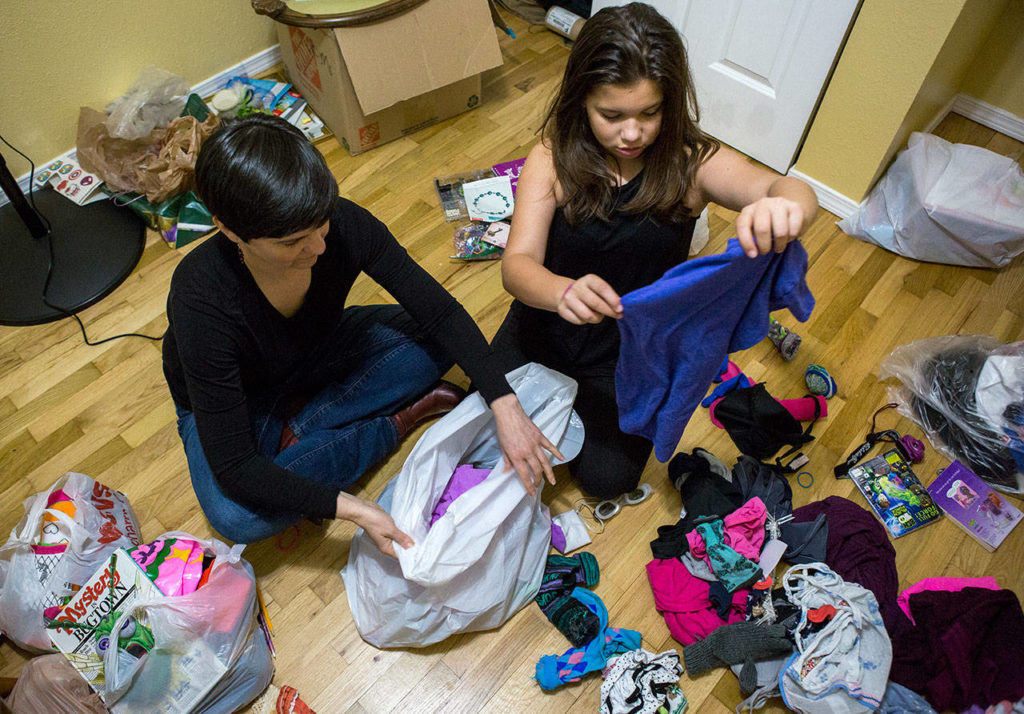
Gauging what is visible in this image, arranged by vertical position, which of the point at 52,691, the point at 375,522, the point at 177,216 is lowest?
the point at 52,691

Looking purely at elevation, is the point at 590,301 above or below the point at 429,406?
above

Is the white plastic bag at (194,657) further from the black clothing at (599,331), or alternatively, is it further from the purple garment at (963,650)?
the purple garment at (963,650)

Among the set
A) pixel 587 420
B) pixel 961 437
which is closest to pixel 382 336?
pixel 587 420

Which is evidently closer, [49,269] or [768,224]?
[768,224]

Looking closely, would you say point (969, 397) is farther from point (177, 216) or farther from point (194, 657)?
point (177, 216)

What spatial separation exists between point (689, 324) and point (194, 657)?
3.24ft

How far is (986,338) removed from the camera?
167cm

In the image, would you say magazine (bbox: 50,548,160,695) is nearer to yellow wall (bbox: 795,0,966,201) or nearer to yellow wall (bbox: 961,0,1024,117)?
yellow wall (bbox: 795,0,966,201)

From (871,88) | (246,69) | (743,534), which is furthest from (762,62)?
(246,69)

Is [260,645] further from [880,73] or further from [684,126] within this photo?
[880,73]

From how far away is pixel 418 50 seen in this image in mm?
2029

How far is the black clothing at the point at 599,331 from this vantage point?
124cm

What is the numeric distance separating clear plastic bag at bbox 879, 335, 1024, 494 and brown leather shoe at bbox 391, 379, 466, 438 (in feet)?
3.38

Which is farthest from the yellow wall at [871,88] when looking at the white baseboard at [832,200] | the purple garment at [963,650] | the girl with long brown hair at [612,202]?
the purple garment at [963,650]
